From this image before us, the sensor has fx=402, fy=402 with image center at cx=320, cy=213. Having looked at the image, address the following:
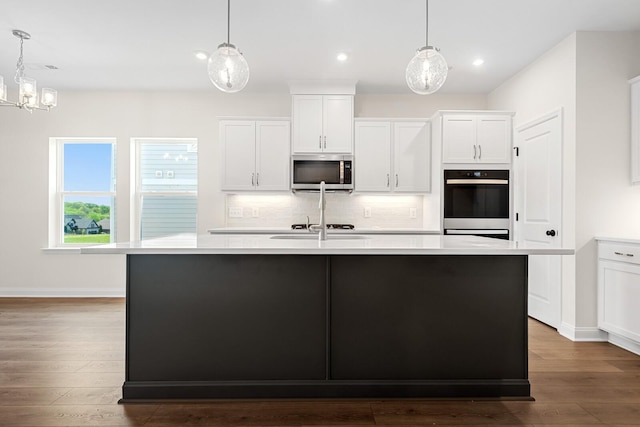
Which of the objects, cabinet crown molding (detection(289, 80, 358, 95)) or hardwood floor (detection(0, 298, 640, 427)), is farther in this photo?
cabinet crown molding (detection(289, 80, 358, 95))

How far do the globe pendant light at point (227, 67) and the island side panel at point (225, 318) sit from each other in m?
1.07

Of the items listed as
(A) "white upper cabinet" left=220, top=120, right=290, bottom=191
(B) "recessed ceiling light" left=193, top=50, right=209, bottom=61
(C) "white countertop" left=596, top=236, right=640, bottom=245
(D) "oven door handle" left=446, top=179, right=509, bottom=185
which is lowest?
(C) "white countertop" left=596, top=236, right=640, bottom=245

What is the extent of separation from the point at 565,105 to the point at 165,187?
4.67 metres

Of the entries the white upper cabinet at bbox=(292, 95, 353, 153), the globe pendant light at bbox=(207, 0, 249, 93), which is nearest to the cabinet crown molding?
the white upper cabinet at bbox=(292, 95, 353, 153)

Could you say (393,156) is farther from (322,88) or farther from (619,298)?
(619,298)

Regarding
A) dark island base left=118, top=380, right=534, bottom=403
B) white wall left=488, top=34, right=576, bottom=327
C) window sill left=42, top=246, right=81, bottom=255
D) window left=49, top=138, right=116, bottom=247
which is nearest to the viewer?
dark island base left=118, top=380, right=534, bottom=403

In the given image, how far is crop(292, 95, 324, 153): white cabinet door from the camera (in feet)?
15.7

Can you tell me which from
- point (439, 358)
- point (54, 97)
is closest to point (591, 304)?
point (439, 358)

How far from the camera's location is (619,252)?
3.17 meters

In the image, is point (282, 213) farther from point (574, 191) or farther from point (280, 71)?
point (574, 191)

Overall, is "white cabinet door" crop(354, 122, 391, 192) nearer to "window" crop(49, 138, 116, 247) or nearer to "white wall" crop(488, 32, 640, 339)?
"white wall" crop(488, 32, 640, 339)

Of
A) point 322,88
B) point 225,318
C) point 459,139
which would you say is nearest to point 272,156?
point 322,88

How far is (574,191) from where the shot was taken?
347 cm

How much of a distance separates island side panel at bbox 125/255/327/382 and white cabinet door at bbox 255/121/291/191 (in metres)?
2.67
